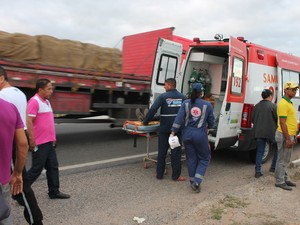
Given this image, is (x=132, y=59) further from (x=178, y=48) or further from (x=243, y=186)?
(x=243, y=186)

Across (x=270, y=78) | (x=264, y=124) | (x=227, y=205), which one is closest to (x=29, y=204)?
(x=227, y=205)

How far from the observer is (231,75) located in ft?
18.5

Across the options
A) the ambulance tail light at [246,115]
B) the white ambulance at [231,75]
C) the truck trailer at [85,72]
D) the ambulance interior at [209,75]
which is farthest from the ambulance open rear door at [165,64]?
the ambulance tail light at [246,115]

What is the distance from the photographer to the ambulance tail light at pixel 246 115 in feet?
19.9

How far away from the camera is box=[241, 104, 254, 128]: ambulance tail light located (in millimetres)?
6064

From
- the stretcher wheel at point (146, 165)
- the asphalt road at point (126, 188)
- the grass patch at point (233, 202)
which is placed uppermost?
the grass patch at point (233, 202)

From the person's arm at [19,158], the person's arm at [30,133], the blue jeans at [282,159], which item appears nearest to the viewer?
the person's arm at [19,158]

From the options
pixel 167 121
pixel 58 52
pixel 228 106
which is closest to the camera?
pixel 167 121

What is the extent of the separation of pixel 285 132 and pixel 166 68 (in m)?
2.98

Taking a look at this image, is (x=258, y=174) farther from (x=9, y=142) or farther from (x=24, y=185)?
(x=9, y=142)

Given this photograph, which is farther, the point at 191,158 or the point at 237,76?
the point at 237,76

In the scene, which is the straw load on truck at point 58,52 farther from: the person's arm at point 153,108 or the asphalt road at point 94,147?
the person's arm at point 153,108

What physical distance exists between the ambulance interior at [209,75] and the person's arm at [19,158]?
16.2 ft

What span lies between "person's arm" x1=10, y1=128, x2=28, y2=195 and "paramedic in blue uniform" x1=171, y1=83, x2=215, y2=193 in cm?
277
